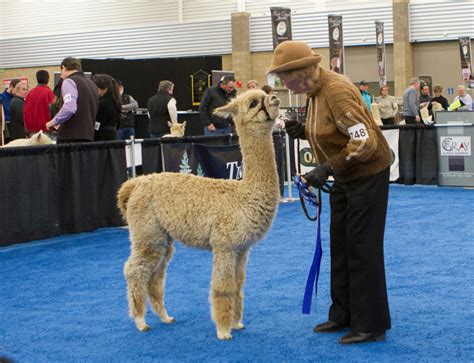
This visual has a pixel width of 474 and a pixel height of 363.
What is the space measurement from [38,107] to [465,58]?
50.7 ft

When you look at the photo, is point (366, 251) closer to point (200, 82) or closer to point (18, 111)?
point (18, 111)

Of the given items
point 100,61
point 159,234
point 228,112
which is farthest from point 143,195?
point 100,61

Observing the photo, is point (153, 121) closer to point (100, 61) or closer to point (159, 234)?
point (159, 234)

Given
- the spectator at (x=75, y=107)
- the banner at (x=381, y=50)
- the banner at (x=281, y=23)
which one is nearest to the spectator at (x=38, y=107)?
the spectator at (x=75, y=107)

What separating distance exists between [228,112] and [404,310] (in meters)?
1.89

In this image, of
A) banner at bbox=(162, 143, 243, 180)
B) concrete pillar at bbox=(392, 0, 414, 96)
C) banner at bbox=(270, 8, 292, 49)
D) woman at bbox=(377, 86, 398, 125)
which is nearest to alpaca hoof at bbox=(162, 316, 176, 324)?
banner at bbox=(162, 143, 243, 180)

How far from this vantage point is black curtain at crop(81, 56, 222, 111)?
26.4 m

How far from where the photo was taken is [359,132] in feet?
14.2

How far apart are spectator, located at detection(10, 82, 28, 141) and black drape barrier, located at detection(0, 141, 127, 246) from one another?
338 centimetres

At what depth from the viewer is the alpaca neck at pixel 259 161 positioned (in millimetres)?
4754

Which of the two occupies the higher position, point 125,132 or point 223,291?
point 125,132

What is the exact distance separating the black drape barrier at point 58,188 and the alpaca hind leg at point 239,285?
4.25 m

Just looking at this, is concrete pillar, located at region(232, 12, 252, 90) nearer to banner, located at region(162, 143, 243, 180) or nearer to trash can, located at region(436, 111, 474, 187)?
trash can, located at region(436, 111, 474, 187)

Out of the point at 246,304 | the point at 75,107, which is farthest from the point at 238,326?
the point at 75,107
